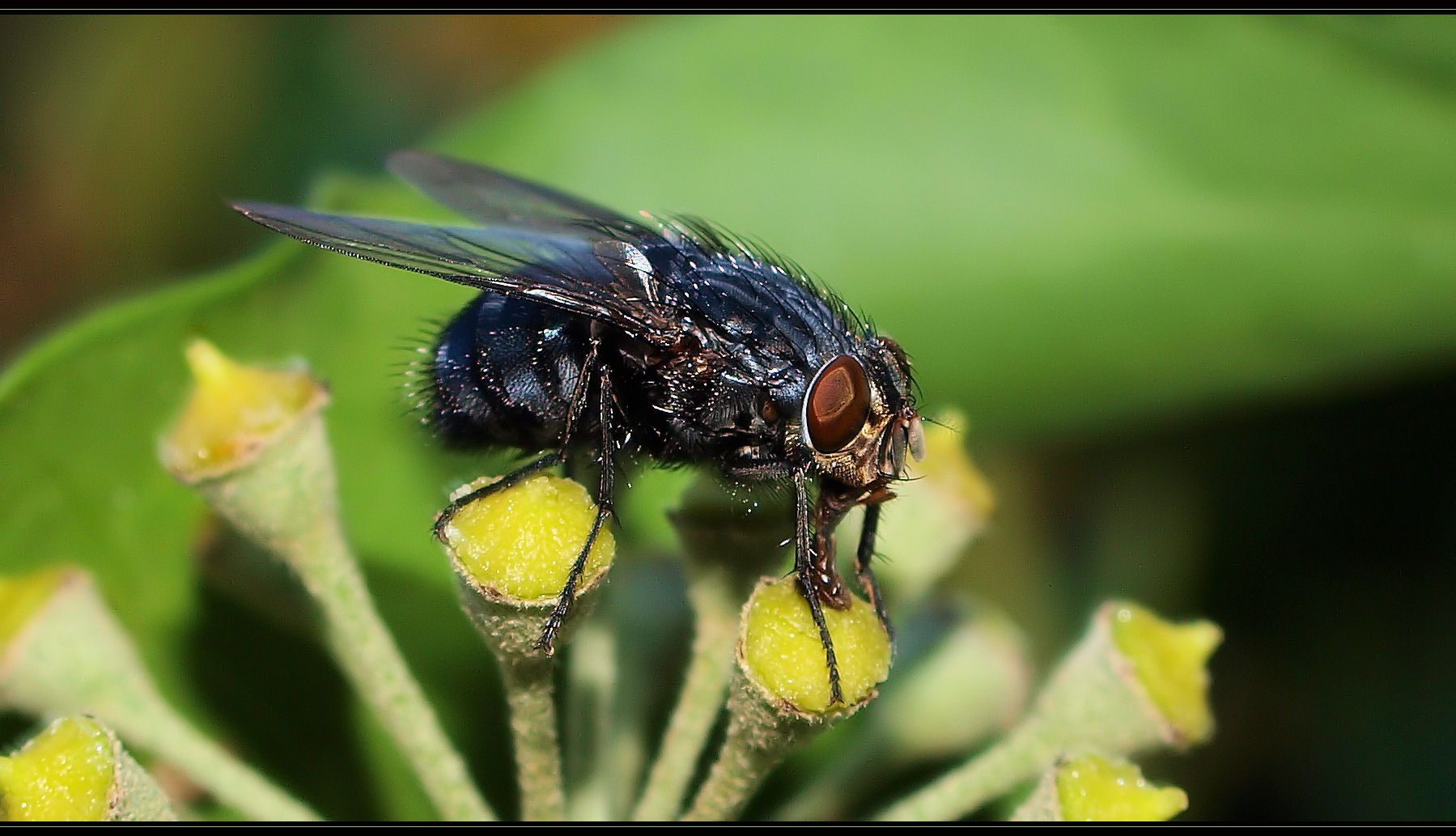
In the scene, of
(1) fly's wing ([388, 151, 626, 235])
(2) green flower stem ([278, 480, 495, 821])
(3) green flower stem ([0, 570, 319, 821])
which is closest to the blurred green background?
(1) fly's wing ([388, 151, 626, 235])

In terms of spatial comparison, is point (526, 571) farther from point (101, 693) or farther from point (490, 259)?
point (101, 693)

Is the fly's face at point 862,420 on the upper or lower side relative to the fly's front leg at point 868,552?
upper

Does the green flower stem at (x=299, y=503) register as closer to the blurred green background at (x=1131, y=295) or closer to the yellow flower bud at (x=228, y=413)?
the yellow flower bud at (x=228, y=413)

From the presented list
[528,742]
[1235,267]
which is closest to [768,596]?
[528,742]

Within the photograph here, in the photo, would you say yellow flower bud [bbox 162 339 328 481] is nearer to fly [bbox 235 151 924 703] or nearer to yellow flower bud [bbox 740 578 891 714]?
fly [bbox 235 151 924 703]

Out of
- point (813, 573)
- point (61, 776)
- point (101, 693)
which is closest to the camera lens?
point (61, 776)

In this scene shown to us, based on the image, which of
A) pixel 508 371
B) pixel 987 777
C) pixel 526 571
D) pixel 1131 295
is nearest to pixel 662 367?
pixel 508 371

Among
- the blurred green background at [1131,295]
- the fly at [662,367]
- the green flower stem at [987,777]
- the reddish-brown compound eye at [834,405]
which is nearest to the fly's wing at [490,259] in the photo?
the fly at [662,367]
